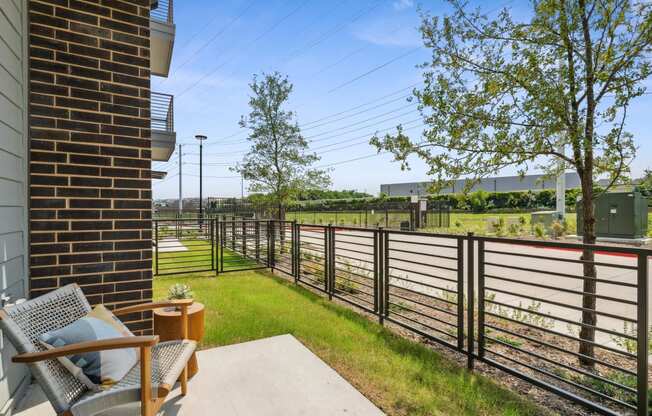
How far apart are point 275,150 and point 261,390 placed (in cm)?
989

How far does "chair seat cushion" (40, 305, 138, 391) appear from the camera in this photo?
79.0 inches

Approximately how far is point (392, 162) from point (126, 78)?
2728 millimetres

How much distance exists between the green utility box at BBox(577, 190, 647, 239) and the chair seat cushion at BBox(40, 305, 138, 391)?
12323 mm

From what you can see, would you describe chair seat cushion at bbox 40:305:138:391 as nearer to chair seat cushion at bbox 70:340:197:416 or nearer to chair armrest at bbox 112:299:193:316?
chair seat cushion at bbox 70:340:197:416

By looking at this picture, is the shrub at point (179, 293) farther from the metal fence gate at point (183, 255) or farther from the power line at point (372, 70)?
the power line at point (372, 70)

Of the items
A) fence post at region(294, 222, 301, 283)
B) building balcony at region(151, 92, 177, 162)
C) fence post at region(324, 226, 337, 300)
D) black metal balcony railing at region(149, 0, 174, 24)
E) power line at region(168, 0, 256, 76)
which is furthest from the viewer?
power line at region(168, 0, 256, 76)

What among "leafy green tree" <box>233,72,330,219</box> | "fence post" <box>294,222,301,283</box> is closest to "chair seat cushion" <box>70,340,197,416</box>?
"fence post" <box>294,222,301,283</box>

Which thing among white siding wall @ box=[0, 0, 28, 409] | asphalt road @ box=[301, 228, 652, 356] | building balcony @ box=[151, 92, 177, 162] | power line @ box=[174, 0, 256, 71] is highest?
power line @ box=[174, 0, 256, 71]

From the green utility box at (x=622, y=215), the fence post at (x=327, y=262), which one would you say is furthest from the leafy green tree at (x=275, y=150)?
the green utility box at (x=622, y=215)

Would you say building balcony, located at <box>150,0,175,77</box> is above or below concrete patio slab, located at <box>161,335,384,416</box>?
above

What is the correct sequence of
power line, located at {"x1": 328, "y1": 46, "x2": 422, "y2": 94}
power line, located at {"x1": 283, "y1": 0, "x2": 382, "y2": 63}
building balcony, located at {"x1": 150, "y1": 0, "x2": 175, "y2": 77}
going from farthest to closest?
power line, located at {"x1": 328, "y1": 46, "x2": 422, "y2": 94} → power line, located at {"x1": 283, "y1": 0, "x2": 382, "y2": 63} → building balcony, located at {"x1": 150, "y1": 0, "x2": 175, "y2": 77}

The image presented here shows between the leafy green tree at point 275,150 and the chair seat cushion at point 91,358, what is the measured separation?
9.91 metres

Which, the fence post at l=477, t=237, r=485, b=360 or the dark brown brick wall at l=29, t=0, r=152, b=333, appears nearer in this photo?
the dark brown brick wall at l=29, t=0, r=152, b=333

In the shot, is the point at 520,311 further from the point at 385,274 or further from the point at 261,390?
the point at 261,390
